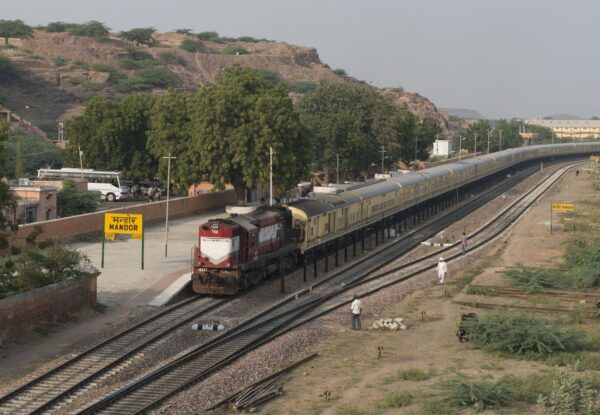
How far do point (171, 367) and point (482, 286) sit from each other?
17836mm

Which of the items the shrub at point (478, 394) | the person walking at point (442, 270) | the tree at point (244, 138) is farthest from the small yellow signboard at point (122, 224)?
the tree at point (244, 138)

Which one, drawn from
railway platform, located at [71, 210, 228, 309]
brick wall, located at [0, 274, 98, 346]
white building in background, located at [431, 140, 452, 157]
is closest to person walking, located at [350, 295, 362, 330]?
railway platform, located at [71, 210, 228, 309]

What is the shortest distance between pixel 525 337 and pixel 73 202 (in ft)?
124

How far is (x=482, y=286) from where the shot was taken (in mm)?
37156

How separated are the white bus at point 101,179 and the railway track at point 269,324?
1063 inches

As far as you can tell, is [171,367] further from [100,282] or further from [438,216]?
[438,216]

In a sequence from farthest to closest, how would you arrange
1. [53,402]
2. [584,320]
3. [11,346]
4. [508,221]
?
1. [508,221]
2. [584,320]
3. [11,346]
4. [53,402]

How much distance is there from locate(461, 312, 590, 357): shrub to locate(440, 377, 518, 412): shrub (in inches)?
189

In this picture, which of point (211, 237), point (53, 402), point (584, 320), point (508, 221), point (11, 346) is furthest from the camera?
point (508, 221)

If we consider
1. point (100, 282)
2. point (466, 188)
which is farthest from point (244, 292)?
point (466, 188)

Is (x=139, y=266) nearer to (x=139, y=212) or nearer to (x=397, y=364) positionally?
(x=139, y=212)

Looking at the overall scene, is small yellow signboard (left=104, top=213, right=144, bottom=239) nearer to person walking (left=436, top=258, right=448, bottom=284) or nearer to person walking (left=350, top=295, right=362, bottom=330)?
person walking (left=350, top=295, right=362, bottom=330)

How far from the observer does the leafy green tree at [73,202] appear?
55781 millimetres

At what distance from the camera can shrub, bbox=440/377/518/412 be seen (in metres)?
20.4
